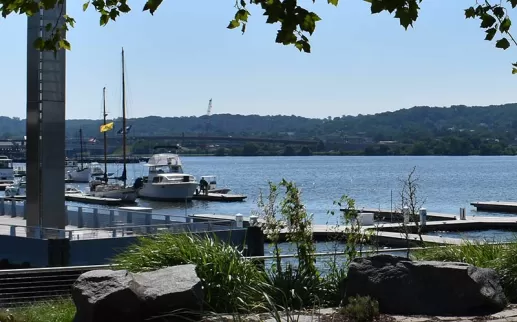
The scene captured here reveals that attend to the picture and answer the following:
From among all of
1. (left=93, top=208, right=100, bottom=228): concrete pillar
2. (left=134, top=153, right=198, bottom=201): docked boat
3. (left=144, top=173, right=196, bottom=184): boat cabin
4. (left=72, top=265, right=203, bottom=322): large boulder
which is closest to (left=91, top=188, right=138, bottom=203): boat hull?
(left=134, top=153, right=198, bottom=201): docked boat

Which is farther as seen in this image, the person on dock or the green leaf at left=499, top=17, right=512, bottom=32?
the person on dock

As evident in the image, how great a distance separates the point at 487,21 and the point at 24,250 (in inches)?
686

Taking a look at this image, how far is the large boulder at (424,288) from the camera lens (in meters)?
10.1

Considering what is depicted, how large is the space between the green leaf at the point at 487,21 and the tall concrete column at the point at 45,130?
17206 mm

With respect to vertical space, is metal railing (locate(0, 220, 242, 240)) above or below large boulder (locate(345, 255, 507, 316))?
below

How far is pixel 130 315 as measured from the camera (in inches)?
358

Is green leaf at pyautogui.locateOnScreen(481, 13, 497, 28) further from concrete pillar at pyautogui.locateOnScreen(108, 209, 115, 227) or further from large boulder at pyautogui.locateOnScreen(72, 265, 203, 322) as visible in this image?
concrete pillar at pyautogui.locateOnScreen(108, 209, 115, 227)

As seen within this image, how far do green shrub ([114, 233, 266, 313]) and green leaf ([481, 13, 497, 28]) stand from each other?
3.83 m

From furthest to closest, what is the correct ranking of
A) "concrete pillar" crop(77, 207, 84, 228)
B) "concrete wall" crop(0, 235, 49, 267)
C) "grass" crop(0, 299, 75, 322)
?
"concrete pillar" crop(77, 207, 84, 228) → "concrete wall" crop(0, 235, 49, 267) → "grass" crop(0, 299, 75, 322)

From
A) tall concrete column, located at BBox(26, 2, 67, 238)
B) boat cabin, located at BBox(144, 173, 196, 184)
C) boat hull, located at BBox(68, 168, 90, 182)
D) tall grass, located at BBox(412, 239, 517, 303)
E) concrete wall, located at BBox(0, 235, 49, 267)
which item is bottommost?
boat hull, located at BBox(68, 168, 90, 182)

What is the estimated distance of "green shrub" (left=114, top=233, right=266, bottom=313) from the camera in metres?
9.89

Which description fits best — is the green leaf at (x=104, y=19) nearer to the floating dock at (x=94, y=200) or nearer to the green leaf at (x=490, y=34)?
the green leaf at (x=490, y=34)

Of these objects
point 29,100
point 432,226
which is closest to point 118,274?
point 29,100

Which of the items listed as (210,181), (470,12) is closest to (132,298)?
(470,12)
